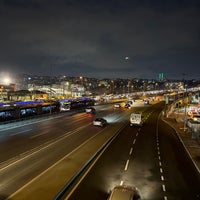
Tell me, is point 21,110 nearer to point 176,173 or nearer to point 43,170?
point 43,170

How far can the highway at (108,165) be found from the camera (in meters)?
16.8

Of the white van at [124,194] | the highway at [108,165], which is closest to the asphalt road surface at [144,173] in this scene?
the highway at [108,165]

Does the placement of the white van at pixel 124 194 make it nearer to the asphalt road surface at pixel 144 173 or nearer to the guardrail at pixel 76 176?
the asphalt road surface at pixel 144 173

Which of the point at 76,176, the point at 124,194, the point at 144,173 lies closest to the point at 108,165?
the point at 144,173

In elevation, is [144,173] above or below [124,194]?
below

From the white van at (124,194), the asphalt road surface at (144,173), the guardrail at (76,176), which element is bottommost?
the asphalt road surface at (144,173)

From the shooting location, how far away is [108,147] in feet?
96.2

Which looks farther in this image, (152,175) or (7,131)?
(7,131)

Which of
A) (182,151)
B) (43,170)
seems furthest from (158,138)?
(43,170)

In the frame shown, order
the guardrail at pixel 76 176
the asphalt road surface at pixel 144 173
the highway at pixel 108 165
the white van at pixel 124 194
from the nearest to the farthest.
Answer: the white van at pixel 124 194, the guardrail at pixel 76 176, the asphalt road surface at pixel 144 173, the highway at pixel 108 165

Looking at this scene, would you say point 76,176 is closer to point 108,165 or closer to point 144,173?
point 108,165

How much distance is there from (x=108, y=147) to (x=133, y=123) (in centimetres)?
1778

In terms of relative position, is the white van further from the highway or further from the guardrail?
the guardrail

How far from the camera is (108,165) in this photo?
22.3 m
